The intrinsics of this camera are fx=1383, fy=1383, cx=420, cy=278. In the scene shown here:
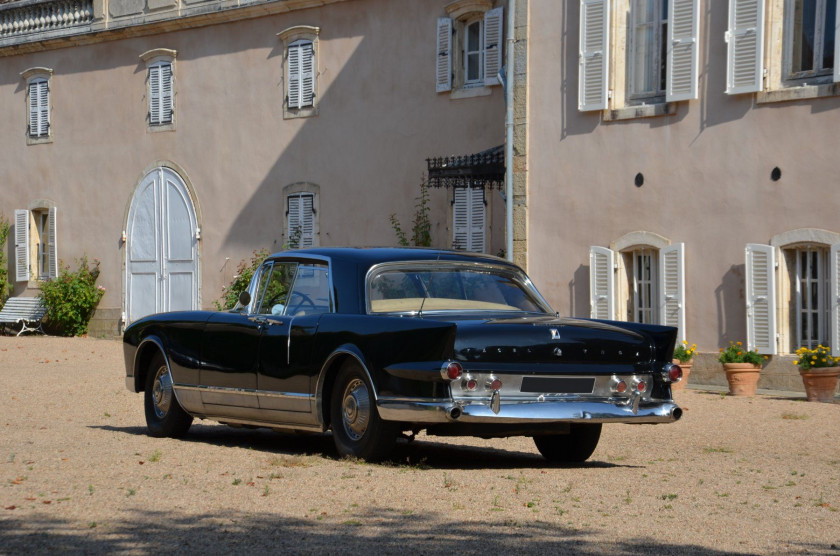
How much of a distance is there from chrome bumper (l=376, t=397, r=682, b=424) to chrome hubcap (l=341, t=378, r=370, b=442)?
282 mm

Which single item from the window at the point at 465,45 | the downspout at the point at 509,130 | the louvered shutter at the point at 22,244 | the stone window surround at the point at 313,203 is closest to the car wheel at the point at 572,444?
the downspout at the point at 509,130

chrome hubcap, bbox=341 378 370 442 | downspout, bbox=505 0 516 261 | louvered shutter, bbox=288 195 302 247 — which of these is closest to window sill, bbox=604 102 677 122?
downspout, bbox=505 0 516 261

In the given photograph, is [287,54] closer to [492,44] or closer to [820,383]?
[492,44]

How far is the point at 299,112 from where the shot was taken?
23594 millimetres

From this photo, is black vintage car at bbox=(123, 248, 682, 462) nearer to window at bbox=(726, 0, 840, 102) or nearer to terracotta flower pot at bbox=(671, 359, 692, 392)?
terracotta flower pot at bbox=(671, 359, 692, 392)

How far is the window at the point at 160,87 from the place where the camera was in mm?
25969

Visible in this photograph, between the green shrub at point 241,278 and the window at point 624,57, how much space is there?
311 inches

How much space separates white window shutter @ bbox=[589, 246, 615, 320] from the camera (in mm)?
18109

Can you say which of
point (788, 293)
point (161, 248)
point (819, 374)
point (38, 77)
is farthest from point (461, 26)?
point (38, 77)

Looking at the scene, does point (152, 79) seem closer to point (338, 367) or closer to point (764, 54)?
point (764, 54)

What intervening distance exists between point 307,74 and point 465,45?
3.37 m

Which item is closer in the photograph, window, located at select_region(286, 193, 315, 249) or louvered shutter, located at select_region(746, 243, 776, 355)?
louvered shutter, located at select_region(746, 243, 776, 355)

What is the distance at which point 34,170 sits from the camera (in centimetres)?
2881

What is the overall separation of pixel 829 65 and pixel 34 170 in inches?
704
